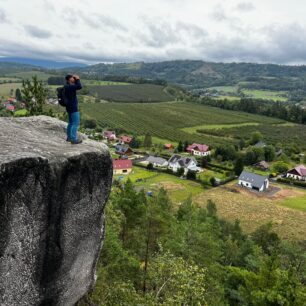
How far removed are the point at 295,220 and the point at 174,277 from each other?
178 feet

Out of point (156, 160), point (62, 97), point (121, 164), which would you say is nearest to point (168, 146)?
point (156, 160)

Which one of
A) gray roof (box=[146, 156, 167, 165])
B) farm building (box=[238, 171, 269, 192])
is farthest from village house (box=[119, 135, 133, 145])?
farm building (box=[238, 171, 269, 192])

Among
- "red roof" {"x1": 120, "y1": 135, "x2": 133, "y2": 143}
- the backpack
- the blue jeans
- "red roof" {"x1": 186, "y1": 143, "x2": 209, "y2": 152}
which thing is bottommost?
"red roof" {"x1": 120, "y1": 135, "x2": 133, "y2": 143}

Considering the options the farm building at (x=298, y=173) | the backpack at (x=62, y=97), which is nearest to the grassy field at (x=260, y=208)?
the farm building at (x=298, y=173)

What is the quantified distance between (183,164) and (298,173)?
30.6m

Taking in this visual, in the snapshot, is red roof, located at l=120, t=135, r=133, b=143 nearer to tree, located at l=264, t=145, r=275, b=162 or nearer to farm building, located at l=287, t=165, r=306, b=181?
tree, located at l=264, t=145, r=275, b=162

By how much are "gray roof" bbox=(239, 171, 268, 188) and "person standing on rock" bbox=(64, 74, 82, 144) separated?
243 feet

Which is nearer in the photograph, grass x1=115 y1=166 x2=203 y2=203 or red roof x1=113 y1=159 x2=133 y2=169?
grass x1=115 y1=166 x2=203 y2=203

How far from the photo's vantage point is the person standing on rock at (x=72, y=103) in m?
12.3

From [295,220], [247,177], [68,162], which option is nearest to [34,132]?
[68,162]

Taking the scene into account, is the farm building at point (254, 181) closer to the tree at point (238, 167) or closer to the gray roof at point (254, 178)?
the gray roof at point (254, 178)

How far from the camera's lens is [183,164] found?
93188 millimetres

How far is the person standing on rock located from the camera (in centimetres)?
1234

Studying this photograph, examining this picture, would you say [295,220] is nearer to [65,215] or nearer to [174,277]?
[174,277]
